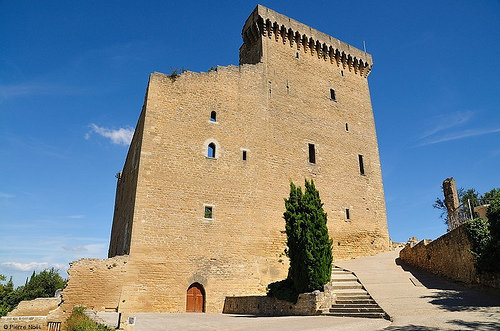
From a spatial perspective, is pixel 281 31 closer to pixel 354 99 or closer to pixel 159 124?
pixel 354 99

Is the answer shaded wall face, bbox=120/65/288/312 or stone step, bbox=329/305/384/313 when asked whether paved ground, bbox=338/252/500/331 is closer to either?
stone step, bbox=329/305/384/313

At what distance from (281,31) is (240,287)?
13922 mm

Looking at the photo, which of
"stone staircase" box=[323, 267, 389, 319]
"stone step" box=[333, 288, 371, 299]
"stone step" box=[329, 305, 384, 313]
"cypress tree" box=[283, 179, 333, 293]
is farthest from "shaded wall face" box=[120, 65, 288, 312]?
"stone step" box=[329, 305, 384, 313]

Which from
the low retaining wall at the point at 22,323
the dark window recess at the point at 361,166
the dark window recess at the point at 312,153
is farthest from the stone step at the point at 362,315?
the dark window recess at the point at 361,166

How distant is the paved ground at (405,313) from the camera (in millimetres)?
7412

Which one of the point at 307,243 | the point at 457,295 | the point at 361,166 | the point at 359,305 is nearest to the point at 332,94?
the point at 361,166

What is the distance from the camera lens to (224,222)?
50.0 feet

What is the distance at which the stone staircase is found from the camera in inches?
373

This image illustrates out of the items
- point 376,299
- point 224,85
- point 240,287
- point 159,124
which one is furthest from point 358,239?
point 159,124

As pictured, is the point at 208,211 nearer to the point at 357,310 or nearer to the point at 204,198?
the point at 204,198

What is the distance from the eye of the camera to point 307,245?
1173 cm

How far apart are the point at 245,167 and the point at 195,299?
6125 mm

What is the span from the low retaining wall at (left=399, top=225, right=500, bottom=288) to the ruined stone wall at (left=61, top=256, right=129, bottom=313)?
38.4ft

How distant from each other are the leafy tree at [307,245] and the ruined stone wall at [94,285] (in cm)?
552
